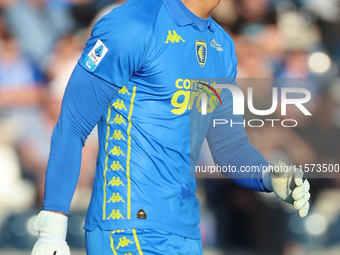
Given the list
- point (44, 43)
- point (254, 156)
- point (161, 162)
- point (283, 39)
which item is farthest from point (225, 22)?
point (161, 162)

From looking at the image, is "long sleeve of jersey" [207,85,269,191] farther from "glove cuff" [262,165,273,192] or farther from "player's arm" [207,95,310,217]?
"glove cuff" [262,165,273,192]

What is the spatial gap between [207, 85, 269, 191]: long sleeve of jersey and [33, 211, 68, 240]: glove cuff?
0.82 metres

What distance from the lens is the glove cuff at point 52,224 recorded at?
95.3 inches

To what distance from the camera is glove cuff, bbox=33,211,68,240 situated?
2.42 meters

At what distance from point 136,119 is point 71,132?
0.24 meters

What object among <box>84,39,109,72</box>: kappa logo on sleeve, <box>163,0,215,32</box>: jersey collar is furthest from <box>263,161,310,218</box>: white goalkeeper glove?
<box>84,39,109,72</box>: kappa logo on sleeve

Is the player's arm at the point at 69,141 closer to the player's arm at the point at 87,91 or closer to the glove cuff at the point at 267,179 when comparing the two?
the player's arm at the point at 87,91

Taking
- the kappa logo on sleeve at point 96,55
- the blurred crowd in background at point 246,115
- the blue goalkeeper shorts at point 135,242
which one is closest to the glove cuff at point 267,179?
the blue goalkeeper shorts at point 135,242

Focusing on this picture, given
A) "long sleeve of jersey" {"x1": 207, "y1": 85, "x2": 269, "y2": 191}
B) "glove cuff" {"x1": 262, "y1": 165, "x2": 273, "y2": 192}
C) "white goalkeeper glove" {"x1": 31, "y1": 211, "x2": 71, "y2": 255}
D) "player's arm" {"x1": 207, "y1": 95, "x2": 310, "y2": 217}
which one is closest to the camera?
"white goalkeeper glove" {"x1": 31, "y1": 211, "x2": 71, "y2": 255}

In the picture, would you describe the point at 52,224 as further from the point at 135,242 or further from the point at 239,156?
the point at 239,156

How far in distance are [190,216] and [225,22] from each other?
3435 mm

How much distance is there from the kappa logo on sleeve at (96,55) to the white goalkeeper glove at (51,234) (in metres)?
0.53

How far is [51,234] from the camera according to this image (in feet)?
7.93

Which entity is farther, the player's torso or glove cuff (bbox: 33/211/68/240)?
the player's torso
